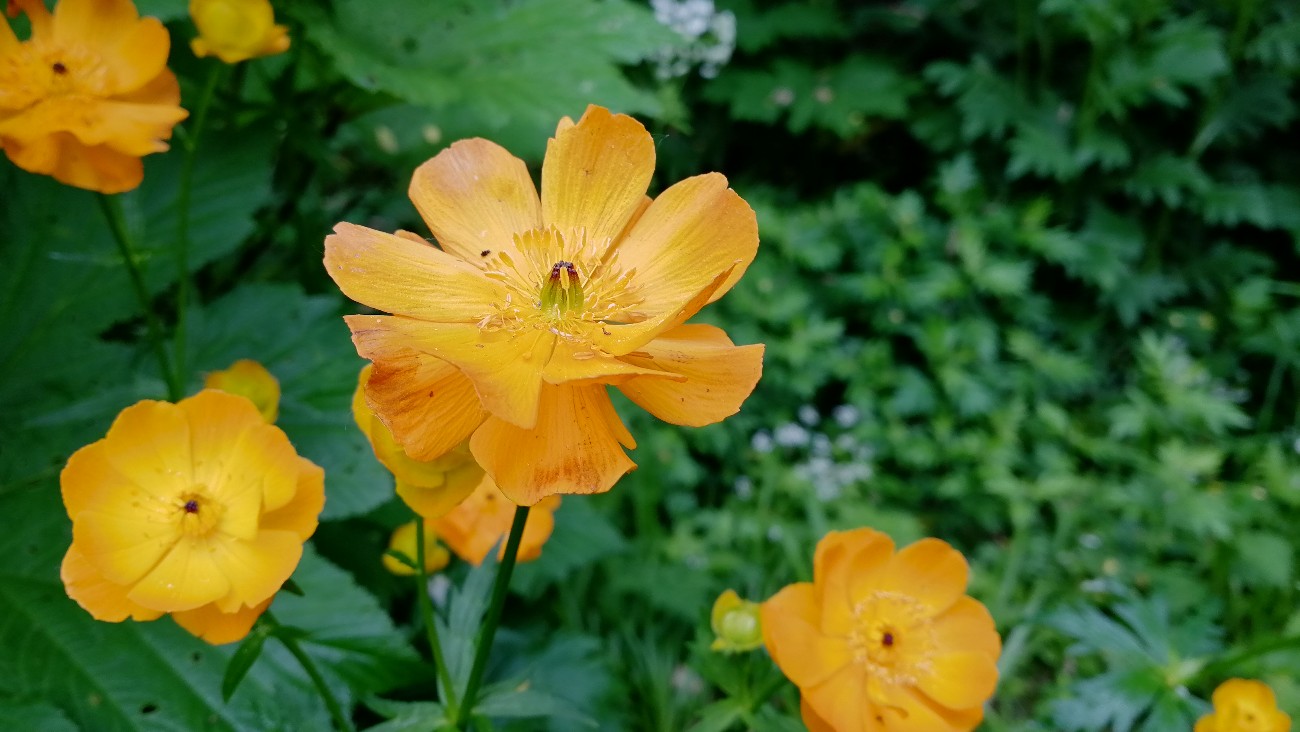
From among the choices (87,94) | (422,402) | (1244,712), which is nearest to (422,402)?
(422,402)

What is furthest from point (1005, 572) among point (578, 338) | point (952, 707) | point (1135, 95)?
point (578, 338)

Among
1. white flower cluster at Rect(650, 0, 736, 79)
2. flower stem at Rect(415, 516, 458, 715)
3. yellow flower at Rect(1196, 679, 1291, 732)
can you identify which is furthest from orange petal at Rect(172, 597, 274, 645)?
white flower cluster at Rect(650, 0, 736, 79)

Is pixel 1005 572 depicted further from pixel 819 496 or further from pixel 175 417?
pixel 175 417

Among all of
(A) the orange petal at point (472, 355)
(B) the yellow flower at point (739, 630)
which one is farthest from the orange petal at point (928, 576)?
(A) the orange petal at point (472, 355)

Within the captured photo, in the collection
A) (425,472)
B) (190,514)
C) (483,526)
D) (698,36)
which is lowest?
(698,36)

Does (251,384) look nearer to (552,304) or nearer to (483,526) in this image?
(483,526)

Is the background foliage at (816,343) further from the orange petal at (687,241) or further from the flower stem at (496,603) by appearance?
the orange petal at (687,241)

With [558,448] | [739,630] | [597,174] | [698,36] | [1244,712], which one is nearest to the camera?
[558,448]
